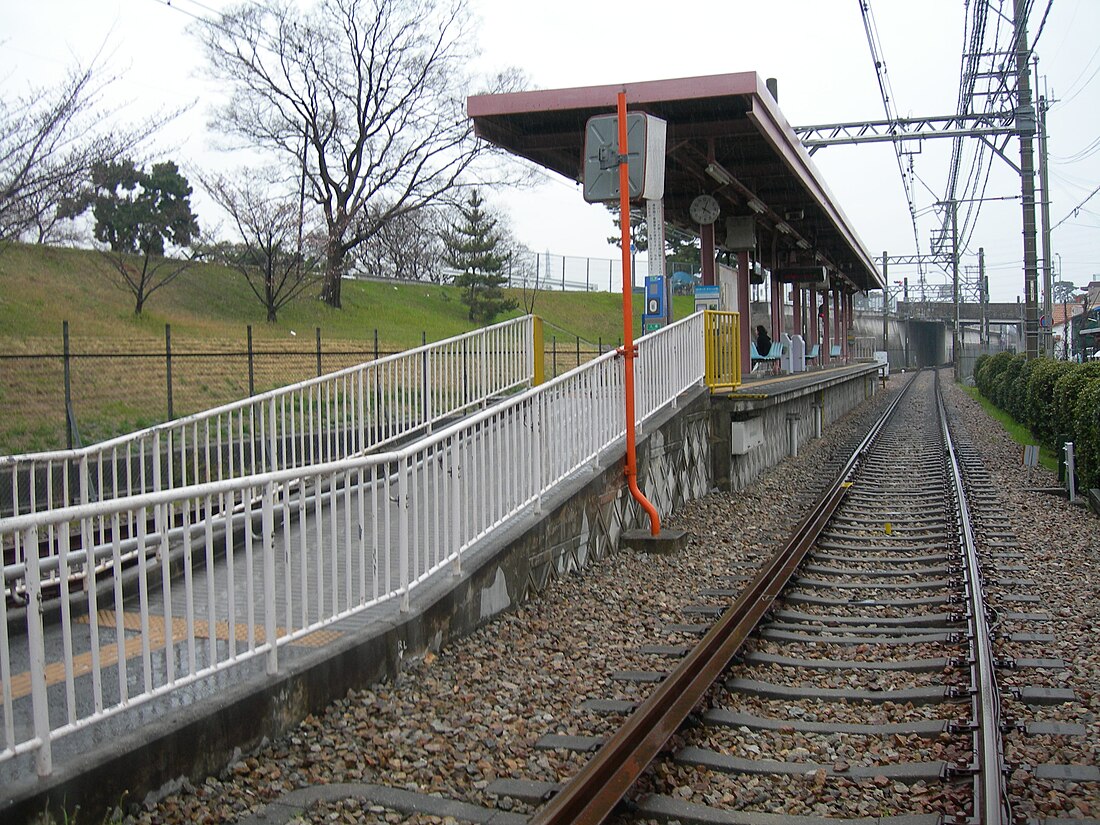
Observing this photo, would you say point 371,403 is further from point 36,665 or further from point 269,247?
point 269,247

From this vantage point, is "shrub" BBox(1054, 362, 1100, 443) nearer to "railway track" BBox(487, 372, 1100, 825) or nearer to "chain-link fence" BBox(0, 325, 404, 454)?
"railway track" BBox(487, 372, 1100, 825)

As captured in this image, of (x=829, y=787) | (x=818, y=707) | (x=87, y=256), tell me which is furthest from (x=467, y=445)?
(x=87, y=256)

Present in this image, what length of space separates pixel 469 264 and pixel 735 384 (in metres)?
36.0

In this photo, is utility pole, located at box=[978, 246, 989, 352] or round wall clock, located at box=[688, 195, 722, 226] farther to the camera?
utility pole, located at box=[978, 246, 989, 352]

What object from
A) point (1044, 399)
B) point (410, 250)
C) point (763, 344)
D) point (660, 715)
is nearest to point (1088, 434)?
point (1044, 399)

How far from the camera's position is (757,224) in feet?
86.9

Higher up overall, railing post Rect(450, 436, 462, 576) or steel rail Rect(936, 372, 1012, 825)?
railing post Rect(450, 436, 462, 576)

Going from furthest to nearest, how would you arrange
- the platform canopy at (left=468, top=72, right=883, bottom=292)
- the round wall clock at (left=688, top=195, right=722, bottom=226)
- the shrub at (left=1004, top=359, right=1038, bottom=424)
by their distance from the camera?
the shrub at (left=1004, top=359, right=1038, bottom=424) < the round wall clock at (left=688, top=195, right=722, bottom=226) < the platform canopy at (left=468, top=72, right=883, bottom=292)

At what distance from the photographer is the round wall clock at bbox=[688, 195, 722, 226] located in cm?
1947

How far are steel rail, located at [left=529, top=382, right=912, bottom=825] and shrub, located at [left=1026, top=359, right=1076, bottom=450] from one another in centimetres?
1157

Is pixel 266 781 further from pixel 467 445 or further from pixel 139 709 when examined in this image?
pixel 467 445

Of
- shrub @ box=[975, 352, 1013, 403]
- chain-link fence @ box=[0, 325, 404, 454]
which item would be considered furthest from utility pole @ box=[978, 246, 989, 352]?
chain-link fence @ box=[0, 325, 404, 454]

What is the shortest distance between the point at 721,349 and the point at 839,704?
8299 millimetres

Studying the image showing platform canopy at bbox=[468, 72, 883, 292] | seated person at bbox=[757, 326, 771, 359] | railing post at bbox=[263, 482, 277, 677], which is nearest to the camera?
railing post at bbox=[263, 482, 277, 677]
